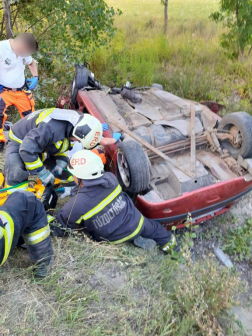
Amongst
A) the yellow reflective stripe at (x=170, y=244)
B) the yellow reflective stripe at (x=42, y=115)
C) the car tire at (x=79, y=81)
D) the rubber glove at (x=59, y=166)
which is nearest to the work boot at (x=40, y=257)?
the yellow reflective stripe at (x=170, y=244)

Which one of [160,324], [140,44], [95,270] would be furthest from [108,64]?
[160,324]

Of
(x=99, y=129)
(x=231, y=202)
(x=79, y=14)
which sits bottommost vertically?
(x=231, y=202)

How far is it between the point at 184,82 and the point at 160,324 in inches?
198

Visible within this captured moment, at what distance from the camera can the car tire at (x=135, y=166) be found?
2.93 metres

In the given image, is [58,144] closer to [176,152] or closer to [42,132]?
[42,132]

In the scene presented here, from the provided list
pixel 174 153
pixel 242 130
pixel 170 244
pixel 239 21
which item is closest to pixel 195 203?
pixel 170 244

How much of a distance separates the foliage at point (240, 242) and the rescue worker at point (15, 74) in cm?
335

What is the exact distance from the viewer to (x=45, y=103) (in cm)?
544

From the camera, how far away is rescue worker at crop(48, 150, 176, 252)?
2.43 m

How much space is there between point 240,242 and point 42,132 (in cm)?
255

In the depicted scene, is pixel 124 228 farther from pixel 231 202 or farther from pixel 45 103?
pixel 45 103

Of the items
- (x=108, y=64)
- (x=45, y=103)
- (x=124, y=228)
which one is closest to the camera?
(x=124, y=228)

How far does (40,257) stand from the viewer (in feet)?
7.14

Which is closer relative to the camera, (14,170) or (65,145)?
(14,170)
